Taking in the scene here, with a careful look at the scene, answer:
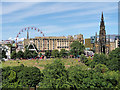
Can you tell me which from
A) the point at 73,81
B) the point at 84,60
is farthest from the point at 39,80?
the point at 84,60

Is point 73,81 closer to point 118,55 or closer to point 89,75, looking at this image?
point 89,75

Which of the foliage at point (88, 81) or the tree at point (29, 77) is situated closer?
the foliage at point (88, 81)

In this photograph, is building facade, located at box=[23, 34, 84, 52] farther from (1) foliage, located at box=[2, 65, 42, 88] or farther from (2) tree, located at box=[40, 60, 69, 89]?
(2) tree, located at box=[40, 60, 69, 89]

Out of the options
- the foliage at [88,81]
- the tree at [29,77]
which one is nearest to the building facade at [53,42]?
the tree at [29,77]

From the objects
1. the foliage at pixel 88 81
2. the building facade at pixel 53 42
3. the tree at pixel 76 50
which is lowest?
the foliage at pixel 88 81

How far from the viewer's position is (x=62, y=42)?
16800 cm

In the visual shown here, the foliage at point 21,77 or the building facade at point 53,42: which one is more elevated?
the building facade at point 53,42

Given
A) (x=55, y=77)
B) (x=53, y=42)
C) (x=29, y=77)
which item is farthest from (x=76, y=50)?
(x=55, y=77)

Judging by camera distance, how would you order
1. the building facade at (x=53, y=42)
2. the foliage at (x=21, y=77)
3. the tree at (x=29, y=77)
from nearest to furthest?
the foliage at (x=21, y=77) < the tree at (x=29, y=77) < the building facade at (x=53, y=42)

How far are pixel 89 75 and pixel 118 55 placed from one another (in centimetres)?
2869

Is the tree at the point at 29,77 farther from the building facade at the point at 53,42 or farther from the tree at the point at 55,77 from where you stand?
the building facade at the point at 53,42

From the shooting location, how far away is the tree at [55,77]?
3401 centimetres

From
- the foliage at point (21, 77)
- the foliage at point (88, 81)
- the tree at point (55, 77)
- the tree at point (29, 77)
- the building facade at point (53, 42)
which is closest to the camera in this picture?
the tree at point (55, 77)

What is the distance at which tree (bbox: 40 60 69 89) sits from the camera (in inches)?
1339
